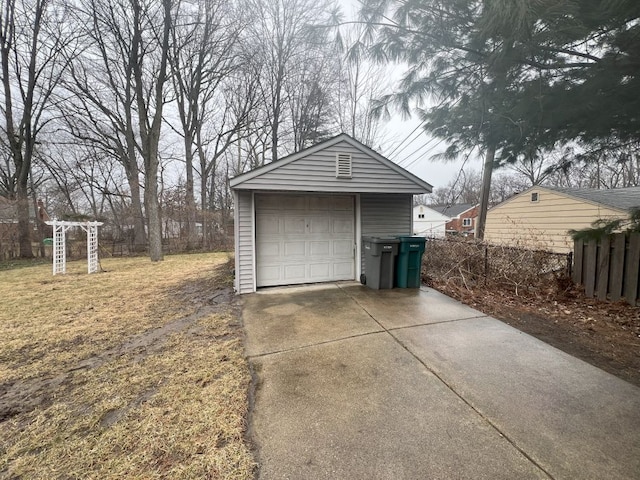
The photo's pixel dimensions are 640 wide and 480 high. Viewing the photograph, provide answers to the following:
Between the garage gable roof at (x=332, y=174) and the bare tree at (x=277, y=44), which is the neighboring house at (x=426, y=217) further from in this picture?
the garage gable roof at (x=332, y=174)

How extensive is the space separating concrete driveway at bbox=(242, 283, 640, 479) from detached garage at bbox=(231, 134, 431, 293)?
7.41 feet

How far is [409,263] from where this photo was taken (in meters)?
5.50

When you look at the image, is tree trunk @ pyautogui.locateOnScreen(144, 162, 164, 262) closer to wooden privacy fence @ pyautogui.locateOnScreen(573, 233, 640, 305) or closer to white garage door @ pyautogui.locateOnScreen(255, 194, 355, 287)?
white garage door @ pyautogui.locateOnScreen(255, 194, 355, 287)

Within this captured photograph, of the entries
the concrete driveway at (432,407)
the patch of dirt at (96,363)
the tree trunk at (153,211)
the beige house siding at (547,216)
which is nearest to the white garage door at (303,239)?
the patch of dirt at (96,363)

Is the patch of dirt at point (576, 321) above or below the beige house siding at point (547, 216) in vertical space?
below

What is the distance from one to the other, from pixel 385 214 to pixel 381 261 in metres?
1.36

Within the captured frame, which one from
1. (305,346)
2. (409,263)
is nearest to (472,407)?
(305,346)

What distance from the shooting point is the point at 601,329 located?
3.40 metres

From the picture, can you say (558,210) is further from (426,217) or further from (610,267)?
(426,217)

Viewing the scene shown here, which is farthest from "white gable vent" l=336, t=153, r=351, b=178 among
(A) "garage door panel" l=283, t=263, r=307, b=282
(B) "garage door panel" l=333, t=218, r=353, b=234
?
(A) "garage door panel" l=283, t=263, r=307, b=282

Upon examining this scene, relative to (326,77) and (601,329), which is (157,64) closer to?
(326,77)

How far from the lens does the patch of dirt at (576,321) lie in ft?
9.00

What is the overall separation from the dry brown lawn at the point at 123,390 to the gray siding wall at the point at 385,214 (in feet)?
11.1

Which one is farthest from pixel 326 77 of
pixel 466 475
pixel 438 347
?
pixel 466 475
